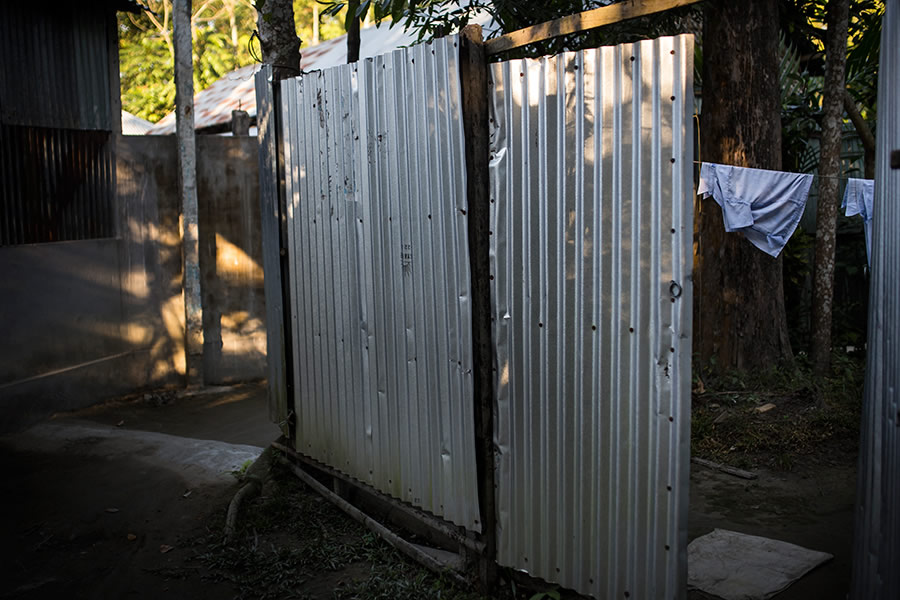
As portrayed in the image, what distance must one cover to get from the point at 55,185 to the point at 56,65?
116 cm

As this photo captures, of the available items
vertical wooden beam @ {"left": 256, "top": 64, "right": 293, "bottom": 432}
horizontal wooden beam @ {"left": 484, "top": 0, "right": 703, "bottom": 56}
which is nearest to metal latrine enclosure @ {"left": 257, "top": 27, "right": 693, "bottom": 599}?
horizontal wooden beam @ {"left": 484, "top": 0, "right": 703, "bottom": 56}

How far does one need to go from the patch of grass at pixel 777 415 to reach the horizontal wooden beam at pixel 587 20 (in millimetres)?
3796

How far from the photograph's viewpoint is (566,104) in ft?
10.4

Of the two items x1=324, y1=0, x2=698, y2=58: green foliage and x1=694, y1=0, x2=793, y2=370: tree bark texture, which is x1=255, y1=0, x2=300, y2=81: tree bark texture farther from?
x1=694, y1=0, x2=793, y2=370: tree bark texture

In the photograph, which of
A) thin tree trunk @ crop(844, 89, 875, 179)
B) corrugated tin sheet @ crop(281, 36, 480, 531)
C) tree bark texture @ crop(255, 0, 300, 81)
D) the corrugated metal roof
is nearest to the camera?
corrugated tin sheet @ crop(281, 36, 480, 531)

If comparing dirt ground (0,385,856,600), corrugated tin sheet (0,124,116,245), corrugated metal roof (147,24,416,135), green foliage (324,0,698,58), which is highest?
corrugated metal roof (147,24,416,135)

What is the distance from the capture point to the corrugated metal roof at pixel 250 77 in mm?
12578

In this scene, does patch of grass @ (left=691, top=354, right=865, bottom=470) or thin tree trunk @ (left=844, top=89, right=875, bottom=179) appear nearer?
patch of grass @ (left=691, top=354, right=865, bottom=470)

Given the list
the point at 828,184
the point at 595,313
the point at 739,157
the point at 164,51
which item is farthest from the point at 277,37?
the point at 164,51

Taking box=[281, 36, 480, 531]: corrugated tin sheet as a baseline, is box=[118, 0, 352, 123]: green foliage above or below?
above

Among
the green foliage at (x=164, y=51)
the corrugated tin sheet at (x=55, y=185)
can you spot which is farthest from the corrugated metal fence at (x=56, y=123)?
the green foliage at (x=164, y=51)

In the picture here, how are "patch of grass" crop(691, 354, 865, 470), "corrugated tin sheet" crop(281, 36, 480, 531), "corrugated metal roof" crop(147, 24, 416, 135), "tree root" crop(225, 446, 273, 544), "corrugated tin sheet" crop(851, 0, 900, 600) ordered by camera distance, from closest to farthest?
"corrugated tin sheet" crop(851, 0, 900, 600) → "corrugated tin sheet" crop(281, 36, 480, 531) → "tree root" crop(225, 446, 273, 544) → "patch of grass" crop(691, 354, 865, 470) → "corrugated metal roof" crop(147, 24, 416, 135)

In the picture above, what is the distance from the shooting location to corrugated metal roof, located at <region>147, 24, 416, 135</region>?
1258cm

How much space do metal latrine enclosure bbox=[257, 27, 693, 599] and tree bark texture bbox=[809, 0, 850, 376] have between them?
4988 mm
